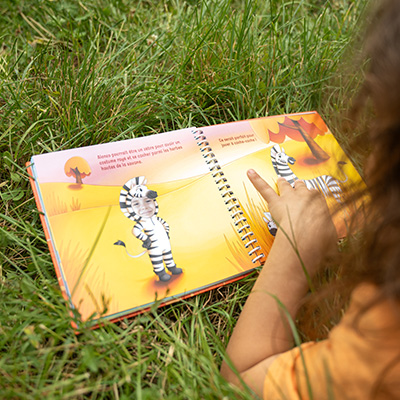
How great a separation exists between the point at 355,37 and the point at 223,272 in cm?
97

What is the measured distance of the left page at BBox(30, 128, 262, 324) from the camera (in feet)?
2.96

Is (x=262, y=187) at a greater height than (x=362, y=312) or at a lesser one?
greater

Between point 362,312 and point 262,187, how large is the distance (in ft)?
1.63

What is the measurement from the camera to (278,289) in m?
0.90

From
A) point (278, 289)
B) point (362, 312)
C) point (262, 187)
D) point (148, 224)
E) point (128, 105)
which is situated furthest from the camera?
point (128, 105)

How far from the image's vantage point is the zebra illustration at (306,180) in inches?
45.7

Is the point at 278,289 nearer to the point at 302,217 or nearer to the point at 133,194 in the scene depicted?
the point at 302,217

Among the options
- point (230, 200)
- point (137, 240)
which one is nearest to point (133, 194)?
point (137, 240)

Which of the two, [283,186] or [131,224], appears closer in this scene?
[131,224]

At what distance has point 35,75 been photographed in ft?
4.08

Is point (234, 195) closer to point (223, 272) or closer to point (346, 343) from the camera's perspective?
point (223, 272)

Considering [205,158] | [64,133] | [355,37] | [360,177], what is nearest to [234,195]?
[205,158]

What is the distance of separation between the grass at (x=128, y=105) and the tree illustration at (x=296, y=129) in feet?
0.25

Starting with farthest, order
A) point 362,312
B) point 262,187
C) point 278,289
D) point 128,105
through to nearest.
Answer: point 128,105 < point 262,187 < point 278,289 < point 362,312
